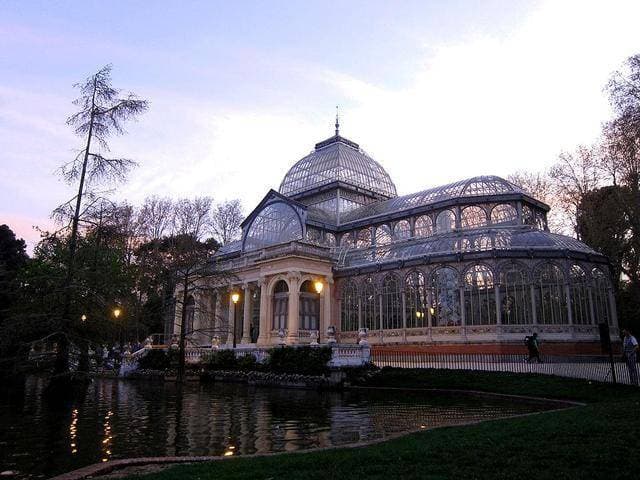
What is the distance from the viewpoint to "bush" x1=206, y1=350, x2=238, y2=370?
98.3ft

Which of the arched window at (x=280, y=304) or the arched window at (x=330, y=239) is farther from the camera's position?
the arched window at (x=330, y=239)

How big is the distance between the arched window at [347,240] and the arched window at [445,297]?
11100 mm

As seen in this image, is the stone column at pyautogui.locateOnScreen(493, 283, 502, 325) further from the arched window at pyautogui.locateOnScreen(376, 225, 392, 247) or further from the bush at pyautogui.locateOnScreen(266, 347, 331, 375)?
the arched window at pyautogui.locateOnScreen(376, 225, 392, 247)

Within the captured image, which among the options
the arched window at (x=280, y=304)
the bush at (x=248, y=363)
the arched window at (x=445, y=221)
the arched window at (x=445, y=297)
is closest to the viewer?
the bush at (x=248, y=363)

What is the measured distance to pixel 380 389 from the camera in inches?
874

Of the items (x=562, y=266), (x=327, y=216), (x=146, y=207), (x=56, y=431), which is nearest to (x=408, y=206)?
(x=327, y=216)

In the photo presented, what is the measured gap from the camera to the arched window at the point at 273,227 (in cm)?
4094

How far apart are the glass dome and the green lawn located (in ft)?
125

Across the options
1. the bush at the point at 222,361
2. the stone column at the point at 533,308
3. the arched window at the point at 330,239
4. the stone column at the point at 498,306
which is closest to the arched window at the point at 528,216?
the stone column at the point at 533,308

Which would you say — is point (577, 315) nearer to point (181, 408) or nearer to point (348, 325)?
point (348, 325)

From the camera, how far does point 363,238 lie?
42125 millimetres

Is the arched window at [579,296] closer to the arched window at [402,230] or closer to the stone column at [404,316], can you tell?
the stone column at [404,316]

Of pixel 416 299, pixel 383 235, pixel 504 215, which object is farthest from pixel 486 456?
pixel 383 235

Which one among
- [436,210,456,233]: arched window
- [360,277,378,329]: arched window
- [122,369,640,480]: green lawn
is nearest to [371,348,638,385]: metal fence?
[360,277,378,329]: arched window
